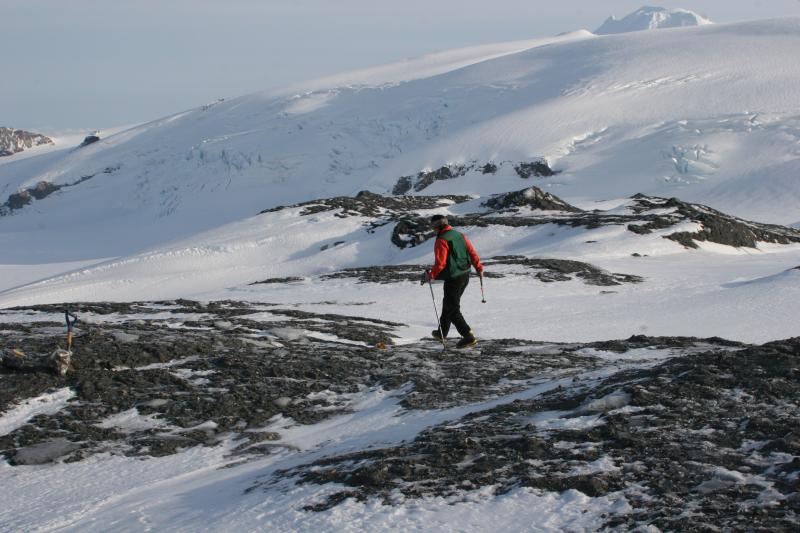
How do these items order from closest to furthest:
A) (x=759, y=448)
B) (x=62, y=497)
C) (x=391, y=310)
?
(x=759, y=448)
(x=62, y=497)
(x=391, y=310)

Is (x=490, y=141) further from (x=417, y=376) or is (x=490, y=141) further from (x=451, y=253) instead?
(x=417, y=376)

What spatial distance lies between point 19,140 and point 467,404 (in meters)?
174

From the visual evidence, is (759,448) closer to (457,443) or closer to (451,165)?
(457,443)

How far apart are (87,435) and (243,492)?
10.6 feet

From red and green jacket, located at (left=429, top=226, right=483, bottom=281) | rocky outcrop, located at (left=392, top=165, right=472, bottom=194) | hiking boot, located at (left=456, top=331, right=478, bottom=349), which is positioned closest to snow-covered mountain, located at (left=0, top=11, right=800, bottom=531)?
hiking boot, located at (left=456, top=331, right=478, bottom=349)

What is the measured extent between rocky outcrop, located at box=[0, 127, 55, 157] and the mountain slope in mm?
49518

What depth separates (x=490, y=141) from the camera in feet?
270

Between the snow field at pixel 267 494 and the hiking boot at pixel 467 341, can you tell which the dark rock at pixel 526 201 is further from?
the snow field at pixel 267 494

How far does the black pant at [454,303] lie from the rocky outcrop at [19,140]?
161598 millimetres

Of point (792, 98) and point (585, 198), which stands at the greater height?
point (792, 98)

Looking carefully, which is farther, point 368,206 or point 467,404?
point 368,206

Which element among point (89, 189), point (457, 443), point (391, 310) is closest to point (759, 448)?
point (457, 443)

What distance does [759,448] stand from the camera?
6891mm

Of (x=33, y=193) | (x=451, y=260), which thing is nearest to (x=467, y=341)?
(x=451, y=260)
